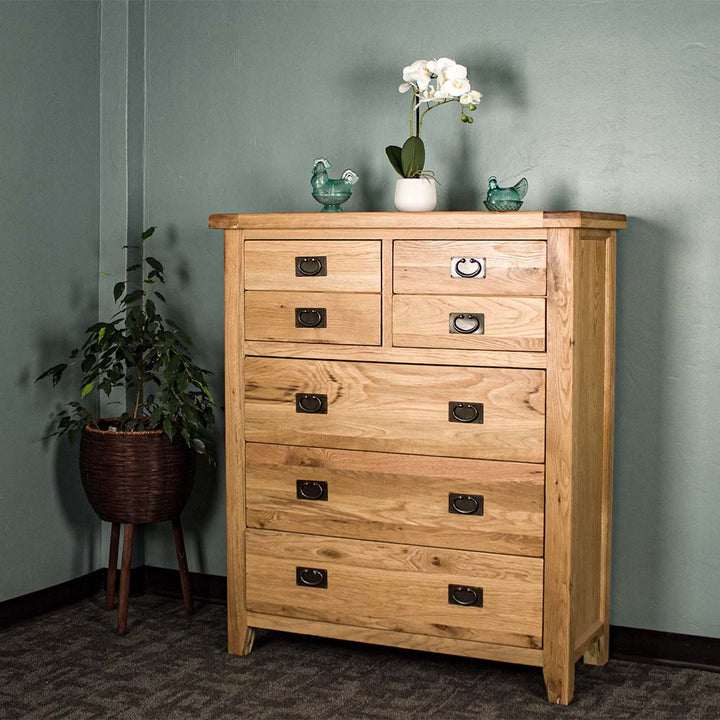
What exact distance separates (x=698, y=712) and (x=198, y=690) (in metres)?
1.33

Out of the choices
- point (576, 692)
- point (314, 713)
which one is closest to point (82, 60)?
point (314, 713)

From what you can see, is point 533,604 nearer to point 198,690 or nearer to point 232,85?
point 198,690

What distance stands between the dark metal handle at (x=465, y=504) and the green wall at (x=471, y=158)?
0.55m

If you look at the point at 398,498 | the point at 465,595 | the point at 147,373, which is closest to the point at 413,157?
the point at 398,498

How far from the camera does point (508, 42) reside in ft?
10.4

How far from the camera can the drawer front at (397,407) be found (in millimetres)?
2789

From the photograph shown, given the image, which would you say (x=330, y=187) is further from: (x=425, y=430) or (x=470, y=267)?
(x=425, y=430)

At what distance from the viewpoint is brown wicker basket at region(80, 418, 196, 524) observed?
3295 mm

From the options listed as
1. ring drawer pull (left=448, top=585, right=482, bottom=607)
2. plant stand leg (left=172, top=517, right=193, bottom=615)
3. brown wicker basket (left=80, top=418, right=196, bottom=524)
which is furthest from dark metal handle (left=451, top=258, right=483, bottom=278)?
plant stand leg (left=172, top=517, right=193, bottom=615)

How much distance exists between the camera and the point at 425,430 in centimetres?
288

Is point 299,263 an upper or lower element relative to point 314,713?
upper

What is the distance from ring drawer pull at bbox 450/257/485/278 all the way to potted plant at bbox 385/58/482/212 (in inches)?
11.0

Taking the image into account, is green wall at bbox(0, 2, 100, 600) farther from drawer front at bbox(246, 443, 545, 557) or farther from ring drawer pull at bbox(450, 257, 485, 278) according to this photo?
ring drawer pull at bbox(450, 257, 485, 278)

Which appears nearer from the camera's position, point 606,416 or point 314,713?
point 314,713
